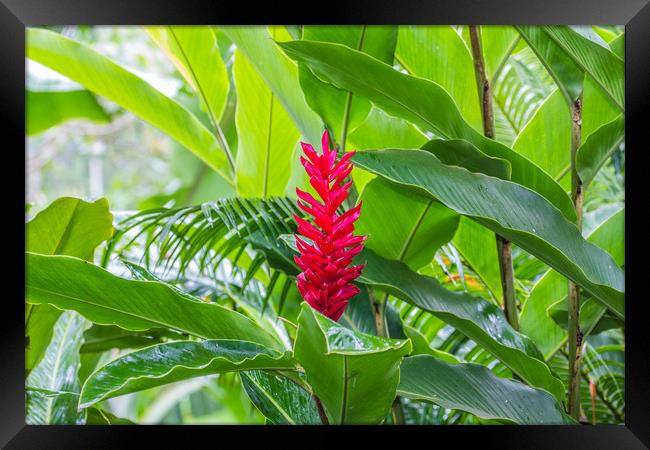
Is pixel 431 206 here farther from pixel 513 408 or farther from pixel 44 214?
pixel 44 214

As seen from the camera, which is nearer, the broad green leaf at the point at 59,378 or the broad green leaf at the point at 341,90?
the broad green leaf at the point at 341,90

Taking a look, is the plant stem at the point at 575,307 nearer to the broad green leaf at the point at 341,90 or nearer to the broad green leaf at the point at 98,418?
the broad green leaf at the point at 341,90

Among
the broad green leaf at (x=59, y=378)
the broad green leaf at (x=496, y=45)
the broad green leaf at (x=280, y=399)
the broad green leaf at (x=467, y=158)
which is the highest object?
the broad green leaf at (x=496, y=45)

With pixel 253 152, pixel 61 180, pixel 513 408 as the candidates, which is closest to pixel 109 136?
pixel 61 180

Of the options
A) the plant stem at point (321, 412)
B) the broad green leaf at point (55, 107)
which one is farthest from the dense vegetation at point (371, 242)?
the broad green leaf at point (55, 107)

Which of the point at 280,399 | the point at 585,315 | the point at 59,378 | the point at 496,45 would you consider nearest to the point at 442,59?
the point at 496,45

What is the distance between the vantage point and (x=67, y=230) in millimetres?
947

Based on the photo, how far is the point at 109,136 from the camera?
3295 mm

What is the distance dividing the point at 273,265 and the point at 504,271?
0.31 meters

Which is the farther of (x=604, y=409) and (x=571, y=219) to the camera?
(x=604, y=409)

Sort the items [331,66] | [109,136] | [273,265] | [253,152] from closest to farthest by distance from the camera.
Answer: [331,66]
[273,265]
[253,152]
[109,136]

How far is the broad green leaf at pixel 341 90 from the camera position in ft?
2.82

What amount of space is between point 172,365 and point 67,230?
1.19 feet

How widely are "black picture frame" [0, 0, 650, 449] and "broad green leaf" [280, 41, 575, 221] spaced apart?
8cm
